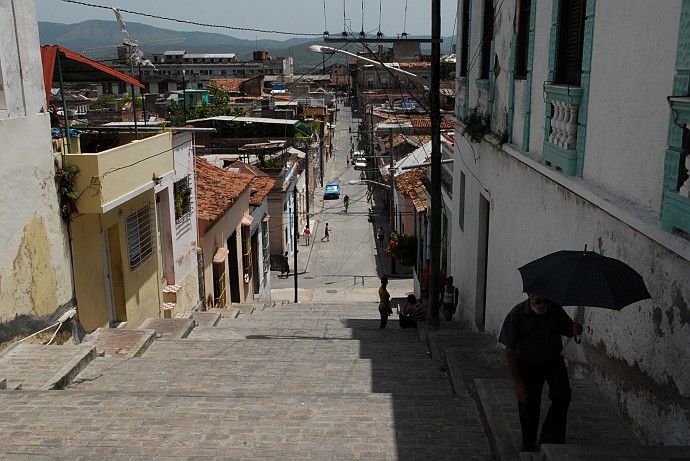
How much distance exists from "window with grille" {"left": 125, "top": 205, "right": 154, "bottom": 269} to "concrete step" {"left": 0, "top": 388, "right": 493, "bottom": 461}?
5820 mm

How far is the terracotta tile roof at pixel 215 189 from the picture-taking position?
1775 cm

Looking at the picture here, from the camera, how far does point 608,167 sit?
5.59 m

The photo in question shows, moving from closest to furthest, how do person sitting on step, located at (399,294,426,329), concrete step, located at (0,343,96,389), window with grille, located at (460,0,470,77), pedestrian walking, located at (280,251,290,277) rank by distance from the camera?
concrete step, located at (0,343,96,389)
window with grille, located at (460,0,470,77)
person sitting on step, located at (399,294,426,329)
pedestrian walking, located at (280,251,290,277)

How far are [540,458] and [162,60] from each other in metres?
98.6

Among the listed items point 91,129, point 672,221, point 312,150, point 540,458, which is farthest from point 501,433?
point 312,150

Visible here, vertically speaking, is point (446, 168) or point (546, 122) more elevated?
point (546, 122)

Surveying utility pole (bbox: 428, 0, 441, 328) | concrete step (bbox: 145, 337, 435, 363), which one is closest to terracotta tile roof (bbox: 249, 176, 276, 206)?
utility pole (bbox: 428, 0, 441, 328)

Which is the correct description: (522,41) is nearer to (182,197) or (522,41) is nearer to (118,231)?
(118,231)

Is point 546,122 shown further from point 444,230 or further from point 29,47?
point 444,230

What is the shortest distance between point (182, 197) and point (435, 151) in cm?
626

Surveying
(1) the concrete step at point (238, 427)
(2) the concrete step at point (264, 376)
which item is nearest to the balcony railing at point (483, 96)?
(2) the concrete step at point (264, 376)

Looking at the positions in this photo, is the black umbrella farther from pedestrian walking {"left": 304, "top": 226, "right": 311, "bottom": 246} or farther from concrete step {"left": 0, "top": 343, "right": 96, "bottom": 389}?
pedestrian walking {"left": 304, "top": 226, "right": 311, "bottom": 246}

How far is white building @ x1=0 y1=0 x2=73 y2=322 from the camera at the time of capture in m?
8.17

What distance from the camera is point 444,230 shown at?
57.7 ft
